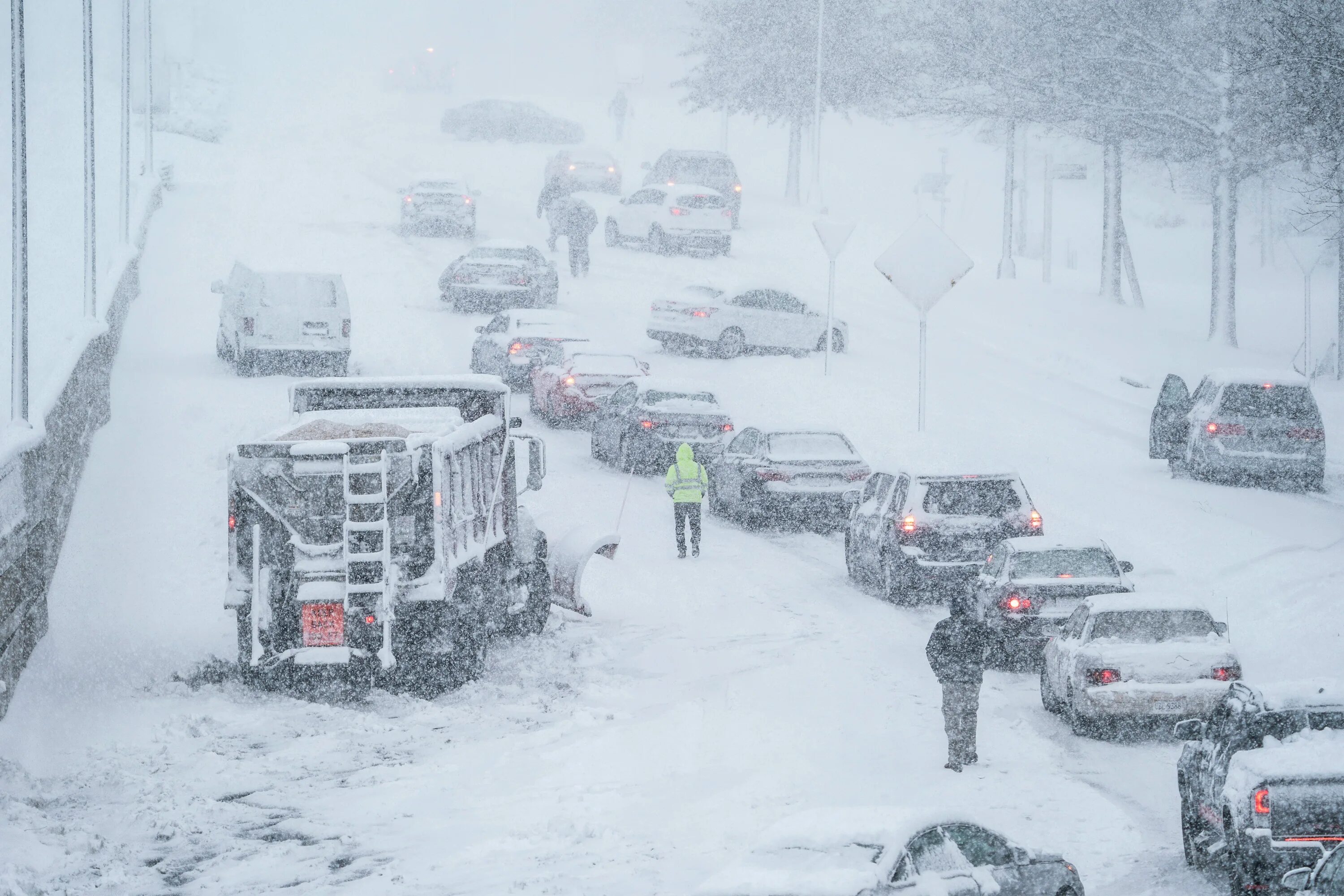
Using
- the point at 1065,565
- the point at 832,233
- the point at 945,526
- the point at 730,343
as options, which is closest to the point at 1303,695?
the point at 1065,565

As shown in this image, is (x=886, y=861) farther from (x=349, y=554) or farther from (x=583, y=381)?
(x=583, y=381)

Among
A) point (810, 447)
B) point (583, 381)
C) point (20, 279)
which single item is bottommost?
point (810, 447)

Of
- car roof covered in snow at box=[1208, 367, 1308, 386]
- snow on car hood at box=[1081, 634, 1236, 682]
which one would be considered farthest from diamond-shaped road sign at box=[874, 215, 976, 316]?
snow on car hood at box=[1081, 634, 1236, 682]

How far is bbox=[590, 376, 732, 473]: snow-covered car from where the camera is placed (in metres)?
22.3

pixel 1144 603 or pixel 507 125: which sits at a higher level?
pixel 507 125

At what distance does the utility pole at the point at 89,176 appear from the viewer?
2212cm

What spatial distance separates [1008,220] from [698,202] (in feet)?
37.7

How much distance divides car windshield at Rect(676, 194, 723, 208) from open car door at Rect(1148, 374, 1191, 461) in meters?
18.6

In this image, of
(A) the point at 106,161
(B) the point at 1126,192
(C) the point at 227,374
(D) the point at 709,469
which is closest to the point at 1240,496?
(D) the point at 709,469

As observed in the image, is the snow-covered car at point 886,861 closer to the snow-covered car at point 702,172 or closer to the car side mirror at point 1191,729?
the car side mirror at point 1191,729

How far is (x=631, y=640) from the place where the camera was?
15.2 meters

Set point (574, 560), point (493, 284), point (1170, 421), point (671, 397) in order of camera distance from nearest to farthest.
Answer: point (574, 560)
point (671, 397)
point (1170, 421)
point (493, 284)

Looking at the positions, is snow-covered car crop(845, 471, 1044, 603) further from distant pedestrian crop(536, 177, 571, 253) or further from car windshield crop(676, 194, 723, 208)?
car windshield crop(676, 194, 723, 208)

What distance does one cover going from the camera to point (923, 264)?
73.2ft
